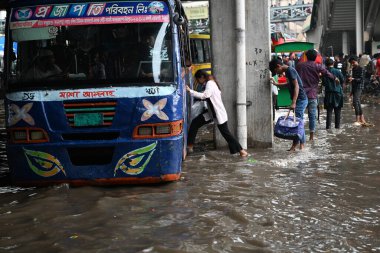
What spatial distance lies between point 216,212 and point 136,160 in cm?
152

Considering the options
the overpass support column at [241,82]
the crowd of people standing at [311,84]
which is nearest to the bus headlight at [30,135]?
the overpass support column at [241,82]

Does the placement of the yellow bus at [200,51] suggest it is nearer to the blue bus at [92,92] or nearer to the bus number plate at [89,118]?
the blue bus at [92,92]

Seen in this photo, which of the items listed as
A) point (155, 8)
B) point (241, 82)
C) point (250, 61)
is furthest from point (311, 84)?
point (155, 8)

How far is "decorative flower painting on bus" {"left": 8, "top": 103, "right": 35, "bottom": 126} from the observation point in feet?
22.9

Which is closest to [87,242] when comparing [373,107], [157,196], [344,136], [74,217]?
[74,217]

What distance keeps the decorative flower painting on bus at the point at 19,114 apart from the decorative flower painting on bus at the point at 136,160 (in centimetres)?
126

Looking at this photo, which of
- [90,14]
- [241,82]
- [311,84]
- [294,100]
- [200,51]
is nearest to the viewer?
[90,14]

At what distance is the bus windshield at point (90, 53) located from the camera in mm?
7141

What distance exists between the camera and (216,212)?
6016 mm

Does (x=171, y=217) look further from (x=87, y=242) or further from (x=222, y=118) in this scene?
(x=222, y=118)

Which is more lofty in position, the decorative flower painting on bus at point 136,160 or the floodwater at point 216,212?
the decorative flower painting on bus at point 136,160

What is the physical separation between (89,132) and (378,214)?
142 inches

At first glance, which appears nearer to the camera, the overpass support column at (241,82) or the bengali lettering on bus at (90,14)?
the bengali lettering on bus at (90,14)

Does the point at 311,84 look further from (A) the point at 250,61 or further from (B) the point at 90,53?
(B) the point at 90,53
